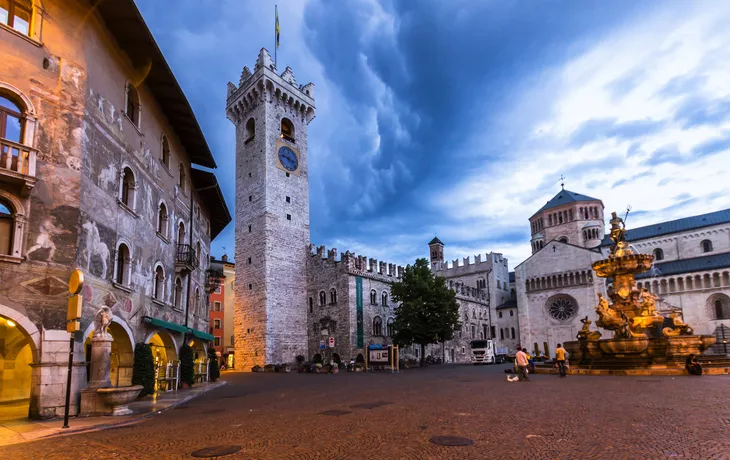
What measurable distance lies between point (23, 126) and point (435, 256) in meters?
68.1

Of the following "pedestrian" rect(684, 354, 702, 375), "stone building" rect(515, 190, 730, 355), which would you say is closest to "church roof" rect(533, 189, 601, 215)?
"stone building" rect(515, 190, 730, 355)

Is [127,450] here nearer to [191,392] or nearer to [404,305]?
[191,392]

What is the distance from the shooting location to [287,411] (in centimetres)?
1180

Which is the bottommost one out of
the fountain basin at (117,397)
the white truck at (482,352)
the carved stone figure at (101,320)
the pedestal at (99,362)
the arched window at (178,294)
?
the white truck at (482,352)

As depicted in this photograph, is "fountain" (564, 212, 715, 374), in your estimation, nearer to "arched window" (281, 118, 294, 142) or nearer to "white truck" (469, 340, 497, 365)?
"white truck" (469, 340, 497, 365)

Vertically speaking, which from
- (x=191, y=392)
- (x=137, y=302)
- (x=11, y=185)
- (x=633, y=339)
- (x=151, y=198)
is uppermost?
(x=151, y=198)

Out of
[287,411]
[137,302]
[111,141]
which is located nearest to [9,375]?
[137,302]

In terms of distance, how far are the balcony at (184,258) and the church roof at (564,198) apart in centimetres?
6649

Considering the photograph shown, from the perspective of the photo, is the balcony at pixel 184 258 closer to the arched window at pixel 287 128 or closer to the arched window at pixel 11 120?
the arched window at pixel 11 120

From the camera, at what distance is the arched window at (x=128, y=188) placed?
16180 millimetres

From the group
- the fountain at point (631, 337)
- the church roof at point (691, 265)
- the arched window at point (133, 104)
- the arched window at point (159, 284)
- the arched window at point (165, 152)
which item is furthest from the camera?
the church roof at point (691, 265)

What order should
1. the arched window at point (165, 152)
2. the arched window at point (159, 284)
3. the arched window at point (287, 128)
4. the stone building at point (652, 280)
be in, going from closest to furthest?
the arched window at point (159, 284), the arched window at point (165, 152), the arched window at point (287, 128), the stone building at point (652, 280)

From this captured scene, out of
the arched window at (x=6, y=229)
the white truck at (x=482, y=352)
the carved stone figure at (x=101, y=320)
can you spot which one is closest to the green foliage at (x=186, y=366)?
the carved stone figure at (x=101, y=320)

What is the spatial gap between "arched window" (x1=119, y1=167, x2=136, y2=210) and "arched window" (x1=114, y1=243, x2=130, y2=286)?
1.55 m
